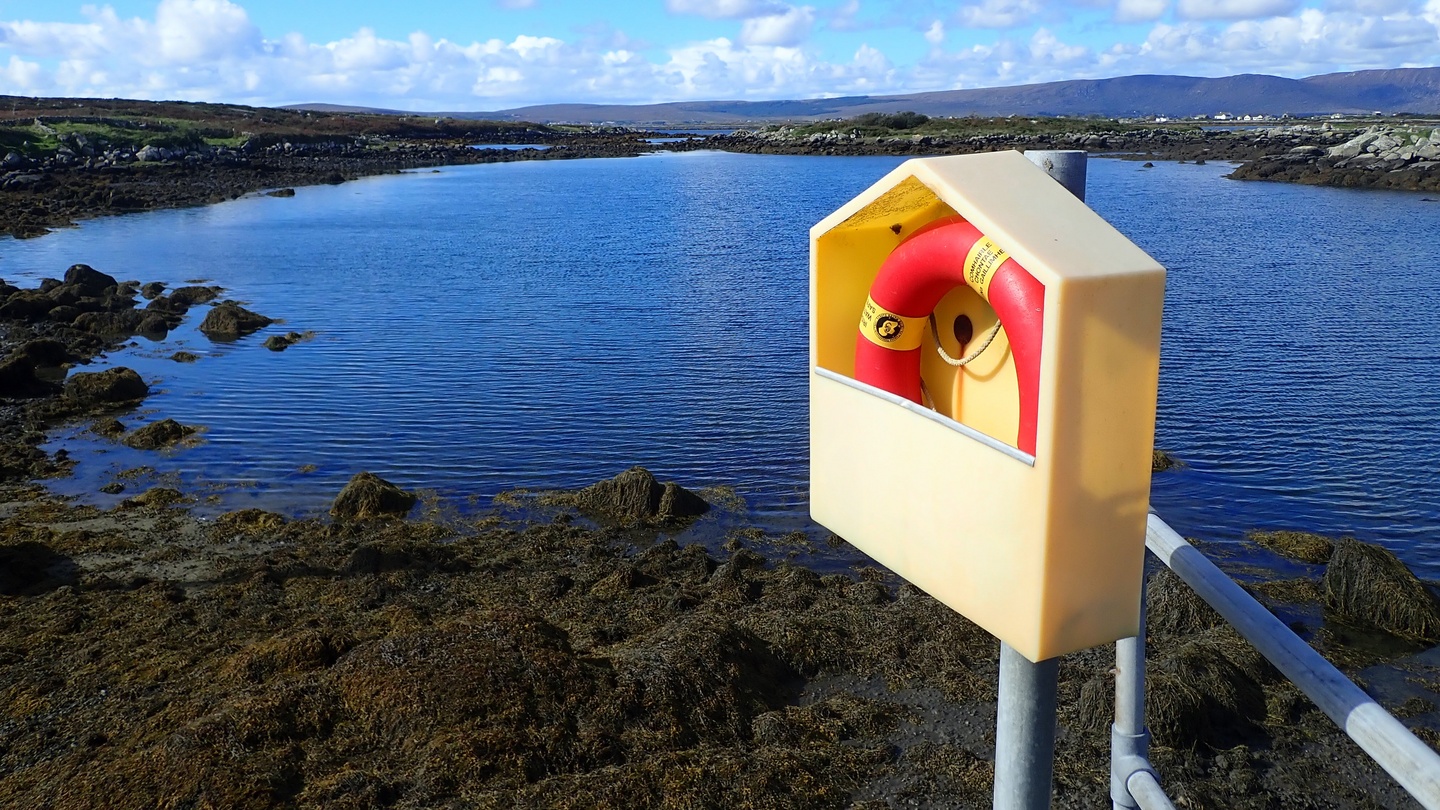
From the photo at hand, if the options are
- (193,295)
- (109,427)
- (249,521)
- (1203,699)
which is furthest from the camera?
(193,295)

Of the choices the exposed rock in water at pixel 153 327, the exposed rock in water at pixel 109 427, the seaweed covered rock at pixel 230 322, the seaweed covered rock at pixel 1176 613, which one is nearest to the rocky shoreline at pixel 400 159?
the exposed rock in water at pixel 153 327

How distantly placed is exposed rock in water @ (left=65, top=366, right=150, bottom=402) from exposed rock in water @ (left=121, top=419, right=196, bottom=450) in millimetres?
2370

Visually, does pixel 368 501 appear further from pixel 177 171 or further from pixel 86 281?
pixel 177 171

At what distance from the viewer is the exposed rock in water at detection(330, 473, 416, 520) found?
434 inches

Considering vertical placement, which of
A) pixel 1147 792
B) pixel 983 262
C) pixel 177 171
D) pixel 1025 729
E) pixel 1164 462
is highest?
pixel 983 262

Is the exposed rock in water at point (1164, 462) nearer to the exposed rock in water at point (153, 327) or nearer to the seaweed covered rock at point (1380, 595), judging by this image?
the seaweed covered rock at point (1380, 595)

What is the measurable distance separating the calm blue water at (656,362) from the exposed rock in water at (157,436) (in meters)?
0.30

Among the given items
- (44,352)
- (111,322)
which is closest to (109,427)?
(44,352)

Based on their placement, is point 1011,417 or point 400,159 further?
point 400,159

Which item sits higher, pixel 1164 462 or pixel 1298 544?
pixel 1164 462

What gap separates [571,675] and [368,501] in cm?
538

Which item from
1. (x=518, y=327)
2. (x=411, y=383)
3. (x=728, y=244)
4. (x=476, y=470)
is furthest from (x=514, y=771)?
(x=728, y=244)

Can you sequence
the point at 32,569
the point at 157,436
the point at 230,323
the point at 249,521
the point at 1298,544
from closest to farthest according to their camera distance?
the point at 32,569, the point at 1298,544, the point at 249,521, the point at 157,436, the point at 230,323

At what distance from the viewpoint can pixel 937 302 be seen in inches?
100
